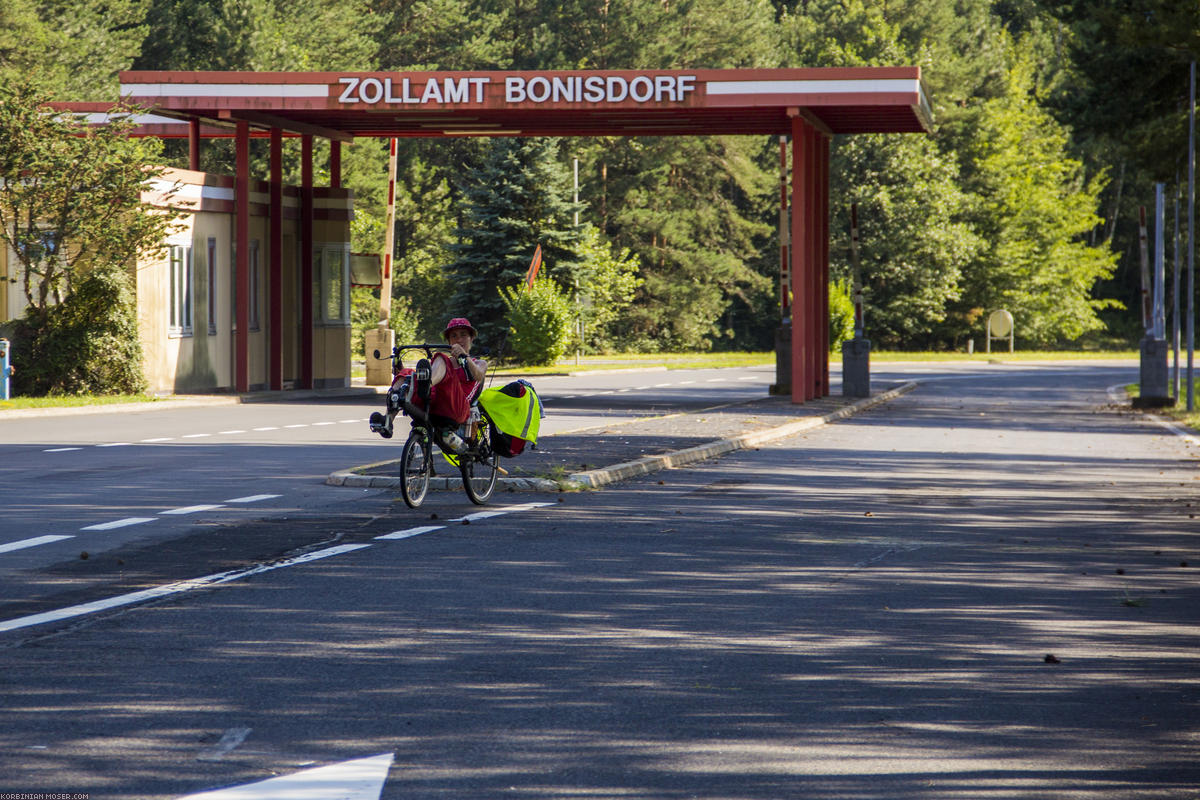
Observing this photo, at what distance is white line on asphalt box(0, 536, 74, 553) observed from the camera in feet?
35.3

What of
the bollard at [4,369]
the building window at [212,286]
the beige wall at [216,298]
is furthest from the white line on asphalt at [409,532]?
the building window at [212,286]

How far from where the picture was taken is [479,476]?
14.1m

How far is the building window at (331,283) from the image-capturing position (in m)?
38.0

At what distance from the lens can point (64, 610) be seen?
27.6 feet

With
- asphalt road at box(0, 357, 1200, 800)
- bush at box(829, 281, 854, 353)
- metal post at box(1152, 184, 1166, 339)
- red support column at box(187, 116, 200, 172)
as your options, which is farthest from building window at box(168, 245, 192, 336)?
bush at box(829, 281, 854, 353)

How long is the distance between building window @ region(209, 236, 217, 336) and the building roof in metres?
2.64

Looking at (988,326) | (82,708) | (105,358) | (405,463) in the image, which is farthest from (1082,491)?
(988,326)

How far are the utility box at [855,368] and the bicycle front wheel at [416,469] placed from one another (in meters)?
21.3

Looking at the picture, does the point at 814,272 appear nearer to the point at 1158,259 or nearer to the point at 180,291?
the point at 180,291

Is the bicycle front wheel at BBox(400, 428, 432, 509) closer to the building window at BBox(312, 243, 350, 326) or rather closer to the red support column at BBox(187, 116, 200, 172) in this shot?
the red support column at BBox(187, 116, 200, 172)

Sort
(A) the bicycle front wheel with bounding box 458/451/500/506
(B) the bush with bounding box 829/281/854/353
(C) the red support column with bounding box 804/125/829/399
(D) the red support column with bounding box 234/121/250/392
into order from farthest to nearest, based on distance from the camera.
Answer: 1. (B) the bush with bounding box 829/281/854/353
2. (D) the red support column with bounding box 234/121/250/392
3. (C) the red support column with bounding box 804/125/829/399
4. (A) the bicycle front wheel with bounding box 458/451/500/506

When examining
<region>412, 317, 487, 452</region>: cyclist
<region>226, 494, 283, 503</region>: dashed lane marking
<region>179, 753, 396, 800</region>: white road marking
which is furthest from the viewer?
<region>226, 494, 283, 503</region>: dashed lane marking

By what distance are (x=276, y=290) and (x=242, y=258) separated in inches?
94.8

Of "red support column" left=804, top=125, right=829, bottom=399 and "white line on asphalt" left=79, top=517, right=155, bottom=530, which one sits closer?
"white line on asphalt" left=79, top=517, right=155, bottom=530
